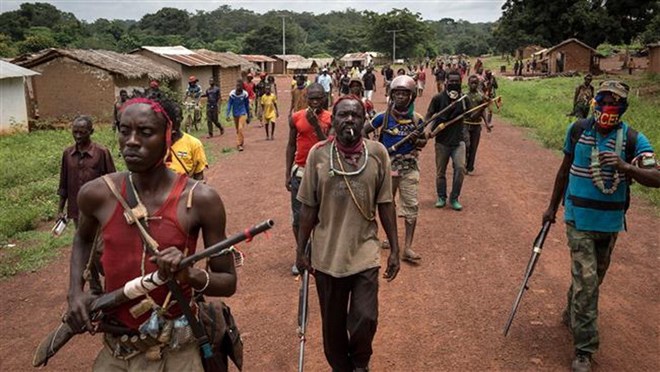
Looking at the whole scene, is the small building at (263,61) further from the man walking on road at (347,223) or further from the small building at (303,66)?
the man walking on road at (347,223)

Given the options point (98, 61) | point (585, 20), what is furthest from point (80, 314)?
point (585, 20)

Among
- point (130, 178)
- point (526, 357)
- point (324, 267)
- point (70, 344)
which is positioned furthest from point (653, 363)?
point (70, 344)

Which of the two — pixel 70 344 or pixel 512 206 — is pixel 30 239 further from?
pixel 512 206

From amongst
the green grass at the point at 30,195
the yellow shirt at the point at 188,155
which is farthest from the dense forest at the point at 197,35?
the yellow shirt at the point at 188,155

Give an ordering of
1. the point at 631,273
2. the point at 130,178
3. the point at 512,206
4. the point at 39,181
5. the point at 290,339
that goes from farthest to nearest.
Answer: the point at 39,181, the point at 512,206, the point at 631,273, the point at 290,339, the point at 130,178

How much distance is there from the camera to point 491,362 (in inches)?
179

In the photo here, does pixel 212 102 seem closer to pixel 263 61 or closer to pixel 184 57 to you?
pixel 184 57

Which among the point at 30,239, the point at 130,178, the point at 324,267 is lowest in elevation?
the point at 30,239

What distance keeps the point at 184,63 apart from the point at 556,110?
1661cm

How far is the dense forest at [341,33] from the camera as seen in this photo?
43438 millimetres

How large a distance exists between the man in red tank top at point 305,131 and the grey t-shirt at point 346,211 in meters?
2.01

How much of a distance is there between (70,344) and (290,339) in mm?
1783

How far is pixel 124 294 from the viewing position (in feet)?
8.04

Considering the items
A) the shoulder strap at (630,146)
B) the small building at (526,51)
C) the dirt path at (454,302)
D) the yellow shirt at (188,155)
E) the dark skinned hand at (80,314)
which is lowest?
the dirt path at (454,302)
